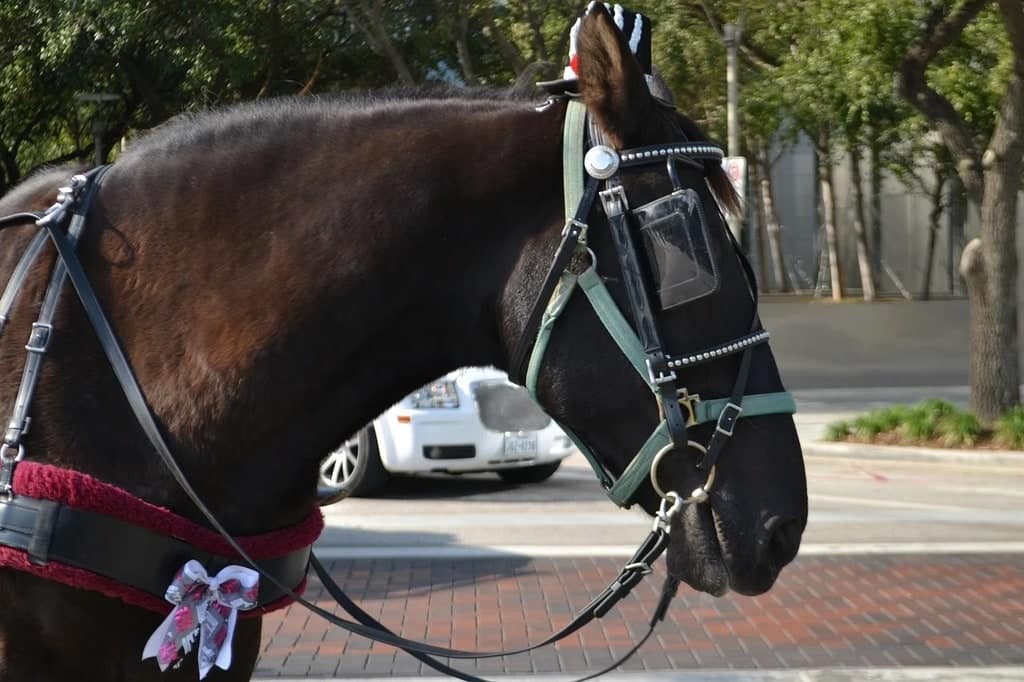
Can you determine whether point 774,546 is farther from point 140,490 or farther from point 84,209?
point 84,209

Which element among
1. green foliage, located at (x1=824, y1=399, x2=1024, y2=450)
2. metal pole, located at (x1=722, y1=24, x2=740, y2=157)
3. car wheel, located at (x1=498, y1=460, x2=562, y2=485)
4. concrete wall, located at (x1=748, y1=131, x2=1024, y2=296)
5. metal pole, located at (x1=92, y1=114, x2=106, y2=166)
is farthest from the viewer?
concrete wall, located at (x1=748, y1=131, x2=1024, y2=296)

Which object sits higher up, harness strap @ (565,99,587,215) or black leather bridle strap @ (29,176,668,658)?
harness strap @ (565,99,587,215)

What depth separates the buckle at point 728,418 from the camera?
1.93m

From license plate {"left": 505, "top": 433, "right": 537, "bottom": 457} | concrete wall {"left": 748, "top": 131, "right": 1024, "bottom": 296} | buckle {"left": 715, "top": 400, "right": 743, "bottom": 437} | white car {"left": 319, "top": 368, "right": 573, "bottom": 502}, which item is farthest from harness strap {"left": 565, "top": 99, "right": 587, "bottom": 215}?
concrete wall {"left": 748, "top": 131, "right": 1024, "bottom": 296}

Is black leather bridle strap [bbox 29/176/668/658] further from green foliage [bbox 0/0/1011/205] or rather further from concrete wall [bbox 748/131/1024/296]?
concrete wall [bbox 748/131/1024/296]

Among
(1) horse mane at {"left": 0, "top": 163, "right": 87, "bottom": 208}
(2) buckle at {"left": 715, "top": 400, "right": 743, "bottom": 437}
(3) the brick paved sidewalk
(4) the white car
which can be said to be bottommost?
(4) the white car

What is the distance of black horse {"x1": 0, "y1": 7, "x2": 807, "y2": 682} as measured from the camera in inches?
77.1

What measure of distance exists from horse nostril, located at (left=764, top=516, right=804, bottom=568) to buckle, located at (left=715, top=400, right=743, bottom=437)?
0.48 ft

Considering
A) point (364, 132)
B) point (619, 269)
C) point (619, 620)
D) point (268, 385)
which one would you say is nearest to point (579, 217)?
point (619, 269)

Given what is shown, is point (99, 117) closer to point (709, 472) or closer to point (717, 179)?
point (717, 179)

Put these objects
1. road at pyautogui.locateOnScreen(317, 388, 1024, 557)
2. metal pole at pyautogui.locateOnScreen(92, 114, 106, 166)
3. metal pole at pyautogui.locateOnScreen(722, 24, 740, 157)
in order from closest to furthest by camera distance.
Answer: road at pyautogui.locateOnScreen(317, 388, 1024, 557) < metal pole at pyautogui.locateOnScreen(722, 24, 740, 157) < metal pole at pyautogui.locateOnScreen(92, 114, 106, 166)

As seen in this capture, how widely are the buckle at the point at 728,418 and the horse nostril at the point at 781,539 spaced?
147mm

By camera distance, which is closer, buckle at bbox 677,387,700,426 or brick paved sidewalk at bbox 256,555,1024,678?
buckle at bbox 677,387,700,426

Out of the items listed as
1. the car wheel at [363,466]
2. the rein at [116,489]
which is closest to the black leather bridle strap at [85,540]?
the rein at [116,489]
